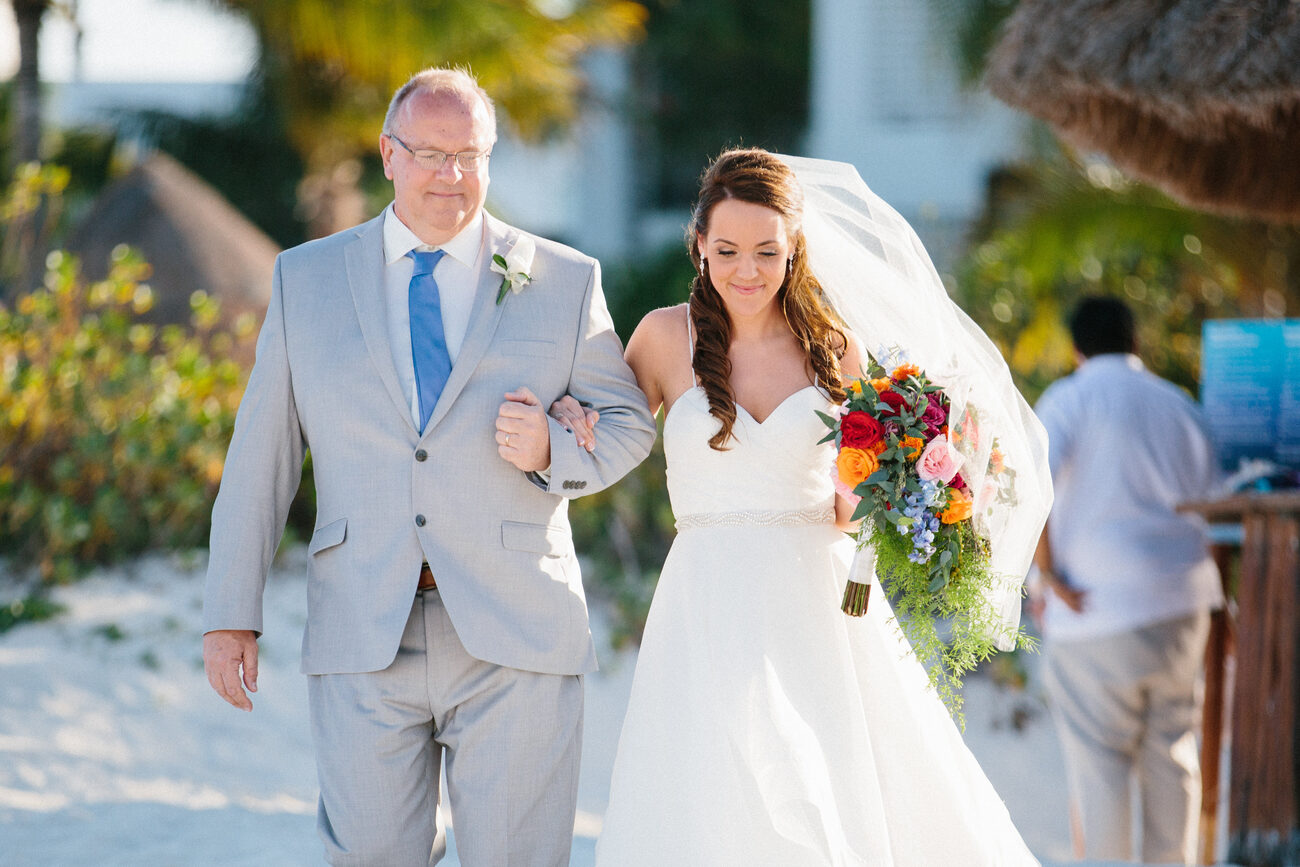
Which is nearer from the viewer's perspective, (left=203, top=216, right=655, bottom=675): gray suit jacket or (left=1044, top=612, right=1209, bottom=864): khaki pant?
(left=203, top=216, right=655, bottom=675): gray suit jacket

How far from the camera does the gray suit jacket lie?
324 cm

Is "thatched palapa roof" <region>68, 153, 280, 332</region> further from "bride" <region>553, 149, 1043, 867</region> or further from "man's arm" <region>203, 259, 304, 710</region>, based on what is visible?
"bride" <region>553, 149, 1043, 867</region>

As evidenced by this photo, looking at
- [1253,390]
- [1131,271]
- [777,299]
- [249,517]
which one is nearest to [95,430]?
[249,517]

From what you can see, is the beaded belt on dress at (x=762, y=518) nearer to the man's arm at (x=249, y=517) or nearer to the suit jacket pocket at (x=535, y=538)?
the suit jacket pocket at (x=535, y=538)

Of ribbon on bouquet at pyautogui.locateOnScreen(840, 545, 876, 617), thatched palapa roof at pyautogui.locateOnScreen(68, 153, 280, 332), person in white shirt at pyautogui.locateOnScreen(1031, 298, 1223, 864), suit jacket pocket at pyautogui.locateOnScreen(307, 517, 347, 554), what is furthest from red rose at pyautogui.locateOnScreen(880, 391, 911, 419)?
thatched palapa roof at pyautogui.locateOnScreen(68, 153, 280, 332)

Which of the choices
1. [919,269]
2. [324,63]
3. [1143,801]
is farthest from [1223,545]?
[324,63]

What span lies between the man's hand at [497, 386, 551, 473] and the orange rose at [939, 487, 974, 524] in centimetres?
100

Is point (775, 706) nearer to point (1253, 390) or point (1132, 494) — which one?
point (1132, 494)

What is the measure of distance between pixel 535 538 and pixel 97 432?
4805mm

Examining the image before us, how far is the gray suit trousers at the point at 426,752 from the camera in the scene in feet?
10.6

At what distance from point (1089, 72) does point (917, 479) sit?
2.89m

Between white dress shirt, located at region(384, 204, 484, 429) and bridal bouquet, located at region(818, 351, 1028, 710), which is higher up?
white dress shirt, located at region(384, 204, 484, 429)

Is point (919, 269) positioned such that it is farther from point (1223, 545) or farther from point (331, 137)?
point (331, 137)

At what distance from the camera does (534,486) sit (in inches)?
132
